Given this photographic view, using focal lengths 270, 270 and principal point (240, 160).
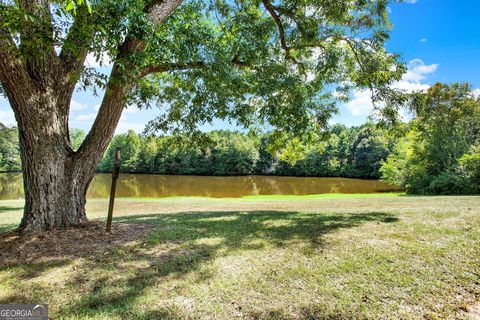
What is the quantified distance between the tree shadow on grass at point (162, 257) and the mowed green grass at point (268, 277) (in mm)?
16

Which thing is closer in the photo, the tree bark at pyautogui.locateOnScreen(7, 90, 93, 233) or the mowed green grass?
the mowed green grass

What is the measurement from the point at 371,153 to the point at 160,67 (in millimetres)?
46249

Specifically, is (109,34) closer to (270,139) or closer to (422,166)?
(270,139)

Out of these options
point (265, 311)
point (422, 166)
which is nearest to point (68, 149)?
point (265, 311)

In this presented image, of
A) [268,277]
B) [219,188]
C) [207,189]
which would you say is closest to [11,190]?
[207,189]

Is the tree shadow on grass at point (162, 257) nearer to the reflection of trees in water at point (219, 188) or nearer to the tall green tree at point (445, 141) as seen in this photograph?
the tall green tree at point (445, 141)

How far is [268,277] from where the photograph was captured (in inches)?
127

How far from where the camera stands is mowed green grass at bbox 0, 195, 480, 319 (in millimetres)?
2584

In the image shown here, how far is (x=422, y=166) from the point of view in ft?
74.1

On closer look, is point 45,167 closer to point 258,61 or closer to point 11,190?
point 258,61

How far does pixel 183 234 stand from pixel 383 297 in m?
3.46

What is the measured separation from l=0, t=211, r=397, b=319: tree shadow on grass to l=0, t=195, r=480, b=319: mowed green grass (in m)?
0.02

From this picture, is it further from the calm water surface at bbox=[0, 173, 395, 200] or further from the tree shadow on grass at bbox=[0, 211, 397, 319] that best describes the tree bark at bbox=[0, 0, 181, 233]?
the calm water surface at bbox=[0, 173, 395, 200]

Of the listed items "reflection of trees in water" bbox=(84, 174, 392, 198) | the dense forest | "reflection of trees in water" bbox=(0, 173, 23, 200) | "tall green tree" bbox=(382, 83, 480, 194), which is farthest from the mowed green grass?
"reflection of trees in water" bbox=(0, 173, 23, 200)
